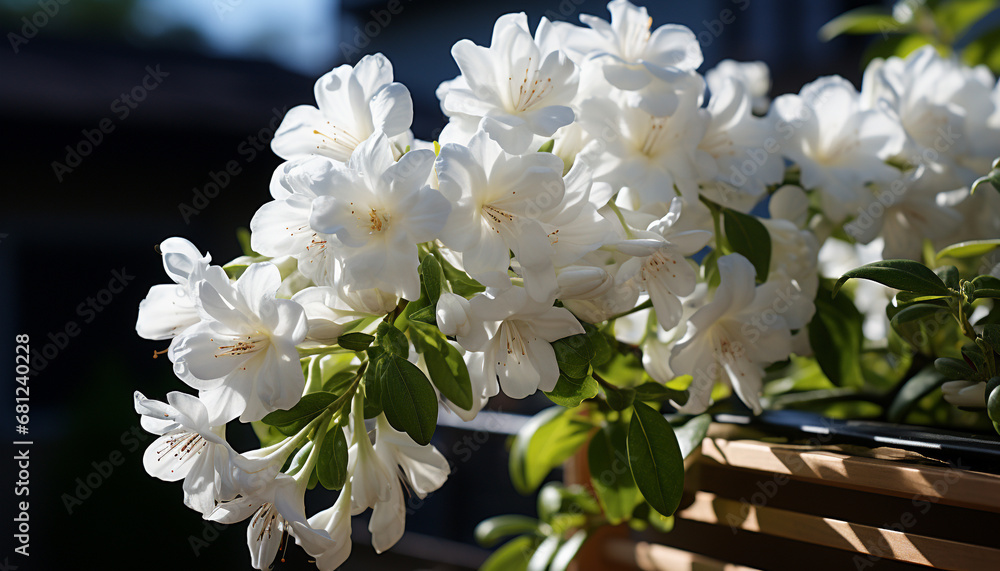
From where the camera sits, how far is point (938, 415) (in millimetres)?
762

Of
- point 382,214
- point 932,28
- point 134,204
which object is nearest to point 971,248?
point 382,214

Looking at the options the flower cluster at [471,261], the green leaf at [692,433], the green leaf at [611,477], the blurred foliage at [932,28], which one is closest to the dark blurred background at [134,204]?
the green leaf at [611,477]

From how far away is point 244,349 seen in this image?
0.49 metres

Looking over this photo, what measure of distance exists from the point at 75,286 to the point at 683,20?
271 centimetres

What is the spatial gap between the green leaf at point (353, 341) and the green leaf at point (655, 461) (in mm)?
253

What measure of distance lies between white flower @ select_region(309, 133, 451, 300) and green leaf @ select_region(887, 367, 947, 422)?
1.86 feet

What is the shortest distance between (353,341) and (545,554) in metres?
0.50

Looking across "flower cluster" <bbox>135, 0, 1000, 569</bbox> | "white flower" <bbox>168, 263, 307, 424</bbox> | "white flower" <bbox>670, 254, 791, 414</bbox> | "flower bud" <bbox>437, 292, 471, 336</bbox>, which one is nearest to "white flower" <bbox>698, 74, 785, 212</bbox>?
"flower cluster" <bbox>135, 0, 1000, 569</bbox>

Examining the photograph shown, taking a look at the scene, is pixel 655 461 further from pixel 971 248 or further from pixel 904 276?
pixel 971 248

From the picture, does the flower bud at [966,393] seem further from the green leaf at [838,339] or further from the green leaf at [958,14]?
the green leaf at [958,14]

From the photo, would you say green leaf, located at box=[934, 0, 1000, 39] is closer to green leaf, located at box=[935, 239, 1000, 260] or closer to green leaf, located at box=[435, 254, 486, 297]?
green leaf, located at box=[935, 239, 1000, 260]

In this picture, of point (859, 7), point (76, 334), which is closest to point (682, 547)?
point (76, 334)

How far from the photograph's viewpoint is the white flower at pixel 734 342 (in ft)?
2.01

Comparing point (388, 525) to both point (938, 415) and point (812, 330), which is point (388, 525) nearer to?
point (812, 330)
